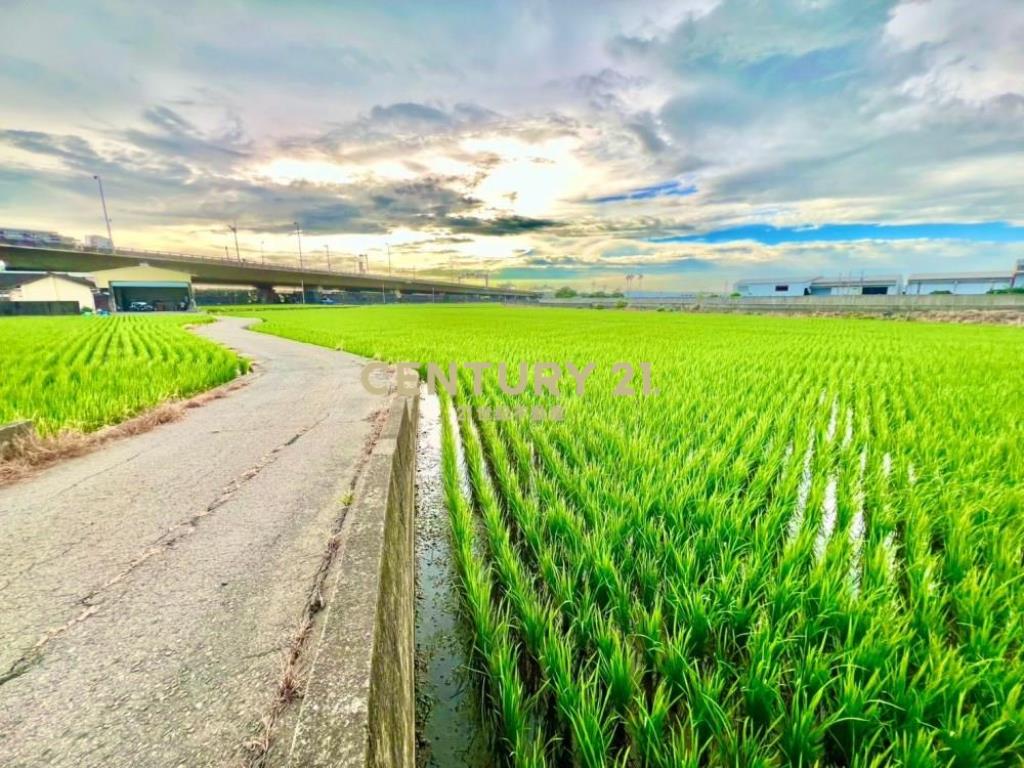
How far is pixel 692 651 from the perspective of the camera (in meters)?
1.76

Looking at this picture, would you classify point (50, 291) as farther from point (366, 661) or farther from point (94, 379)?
point (366, 661)

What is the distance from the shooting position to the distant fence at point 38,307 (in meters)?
31.8

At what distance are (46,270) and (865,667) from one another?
65259mm

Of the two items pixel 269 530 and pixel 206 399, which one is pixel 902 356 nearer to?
pixel 269 530

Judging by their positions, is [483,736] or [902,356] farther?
[902,356]

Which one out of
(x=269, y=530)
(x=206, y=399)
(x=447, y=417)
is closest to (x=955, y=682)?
(x=269, y=530)

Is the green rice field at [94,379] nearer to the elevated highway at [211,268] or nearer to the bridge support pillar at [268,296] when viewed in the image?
the elevated highway at [211,268]

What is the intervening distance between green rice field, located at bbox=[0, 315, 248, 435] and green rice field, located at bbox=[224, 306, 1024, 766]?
3.62m

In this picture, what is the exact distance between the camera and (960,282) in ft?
157

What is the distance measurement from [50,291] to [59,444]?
163 feet

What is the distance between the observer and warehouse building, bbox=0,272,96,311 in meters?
35.5

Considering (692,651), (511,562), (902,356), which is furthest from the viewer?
(902,356)

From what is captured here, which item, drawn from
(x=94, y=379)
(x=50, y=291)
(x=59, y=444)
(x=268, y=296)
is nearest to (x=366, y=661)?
(x=59, y=444)

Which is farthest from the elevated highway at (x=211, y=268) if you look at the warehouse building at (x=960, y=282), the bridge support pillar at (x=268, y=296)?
the warehouse building at (x=960, y=282)
